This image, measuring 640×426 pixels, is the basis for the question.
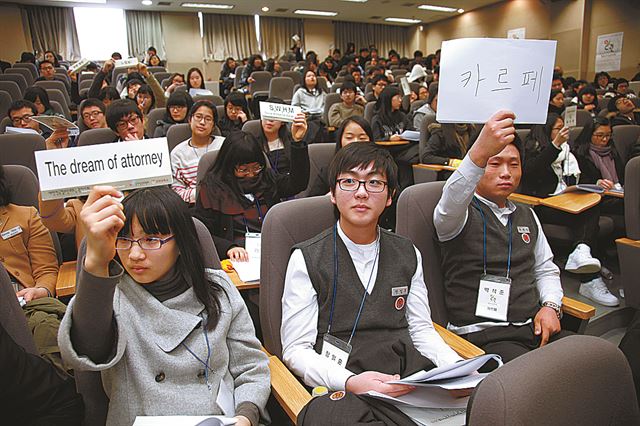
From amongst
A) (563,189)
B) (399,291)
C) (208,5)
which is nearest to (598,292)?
(563,189)

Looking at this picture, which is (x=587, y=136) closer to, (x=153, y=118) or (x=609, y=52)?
(x=153, y=118)

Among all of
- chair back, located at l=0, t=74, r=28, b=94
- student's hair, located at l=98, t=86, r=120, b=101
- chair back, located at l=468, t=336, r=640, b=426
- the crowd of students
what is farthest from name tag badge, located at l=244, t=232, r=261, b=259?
chair back, located at l=0, t=74, r=28, b=94

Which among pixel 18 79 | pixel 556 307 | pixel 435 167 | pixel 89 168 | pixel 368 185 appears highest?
pixel 18 79

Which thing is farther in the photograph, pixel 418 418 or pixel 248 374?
pixel 248 374

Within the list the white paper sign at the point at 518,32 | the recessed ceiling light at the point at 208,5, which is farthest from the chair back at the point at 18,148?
the white paper sign at the point at 518,32

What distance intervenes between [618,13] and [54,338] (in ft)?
43.7

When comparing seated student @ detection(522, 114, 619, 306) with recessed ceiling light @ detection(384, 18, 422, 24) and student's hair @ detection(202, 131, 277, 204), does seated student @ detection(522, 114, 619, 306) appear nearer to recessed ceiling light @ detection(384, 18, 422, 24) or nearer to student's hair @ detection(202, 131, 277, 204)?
student's hair @ detection(202, 131, 277, 204)

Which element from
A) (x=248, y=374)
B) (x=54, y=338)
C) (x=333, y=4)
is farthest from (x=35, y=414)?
(x=333, y=4)

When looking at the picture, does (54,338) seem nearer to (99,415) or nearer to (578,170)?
(99,415)

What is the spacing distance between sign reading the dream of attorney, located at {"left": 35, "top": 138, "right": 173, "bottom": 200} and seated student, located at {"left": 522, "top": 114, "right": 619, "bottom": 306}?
243 cm

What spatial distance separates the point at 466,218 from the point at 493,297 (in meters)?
0.28

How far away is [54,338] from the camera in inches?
50.7

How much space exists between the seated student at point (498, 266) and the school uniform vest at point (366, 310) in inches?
11.7

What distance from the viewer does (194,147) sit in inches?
118
